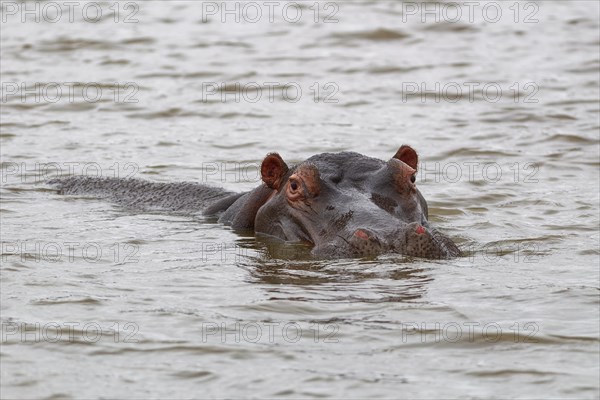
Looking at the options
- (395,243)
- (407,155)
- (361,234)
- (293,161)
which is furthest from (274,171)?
(293,161)

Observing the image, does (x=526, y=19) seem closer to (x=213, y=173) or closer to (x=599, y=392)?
(x=213, y=173)

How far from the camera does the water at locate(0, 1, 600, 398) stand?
25.3 feet

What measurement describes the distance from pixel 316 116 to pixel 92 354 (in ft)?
35.7

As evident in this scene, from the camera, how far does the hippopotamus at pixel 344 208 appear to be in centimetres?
970

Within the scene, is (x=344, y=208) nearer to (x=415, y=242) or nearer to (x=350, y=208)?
(x=350, y=208)

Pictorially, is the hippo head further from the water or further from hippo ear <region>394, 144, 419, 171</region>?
the water

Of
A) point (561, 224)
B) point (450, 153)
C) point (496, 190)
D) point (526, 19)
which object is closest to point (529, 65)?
point (526, 19)

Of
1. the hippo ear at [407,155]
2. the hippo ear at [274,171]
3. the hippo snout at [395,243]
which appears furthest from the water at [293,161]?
the hippo ear at [407,155]

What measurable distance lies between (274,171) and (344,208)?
3.98ft

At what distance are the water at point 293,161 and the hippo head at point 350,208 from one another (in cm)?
17

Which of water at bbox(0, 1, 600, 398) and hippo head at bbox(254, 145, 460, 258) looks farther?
hippo head at bbox(254, 145, 460, 258)

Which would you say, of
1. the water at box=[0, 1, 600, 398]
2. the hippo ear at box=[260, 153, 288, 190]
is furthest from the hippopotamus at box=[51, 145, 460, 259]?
the water at box=[0, 1, 600, 398]

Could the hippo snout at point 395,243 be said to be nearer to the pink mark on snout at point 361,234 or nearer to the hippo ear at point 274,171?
the pink mark on snout at point 361,234

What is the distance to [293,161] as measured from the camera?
15461mm
